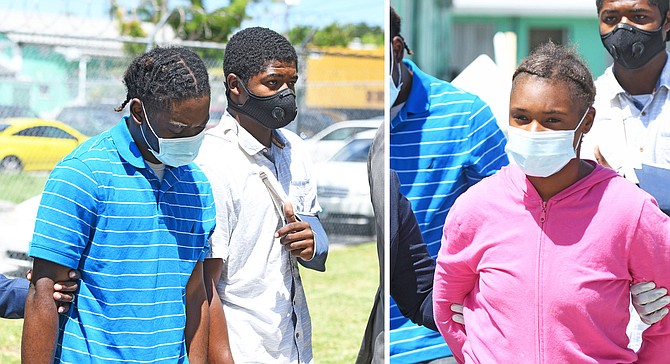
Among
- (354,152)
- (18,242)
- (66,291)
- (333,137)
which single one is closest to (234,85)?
(66,291)

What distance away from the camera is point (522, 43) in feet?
80.6

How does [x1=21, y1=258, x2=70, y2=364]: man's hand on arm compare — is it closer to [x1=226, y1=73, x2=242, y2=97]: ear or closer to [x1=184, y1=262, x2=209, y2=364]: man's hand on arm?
[x1=184, y1=262, x2=209, y2=364]: man's hand on arm

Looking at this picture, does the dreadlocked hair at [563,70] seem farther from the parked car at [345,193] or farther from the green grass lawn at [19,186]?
the parked car at [345,193]

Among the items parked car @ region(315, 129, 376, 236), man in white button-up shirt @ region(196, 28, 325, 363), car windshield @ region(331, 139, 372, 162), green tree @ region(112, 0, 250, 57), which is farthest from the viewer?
green tree @ region(112, 0, 250, 57)

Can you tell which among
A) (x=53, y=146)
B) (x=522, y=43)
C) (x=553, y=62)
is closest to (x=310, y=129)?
(x=53, y=146)

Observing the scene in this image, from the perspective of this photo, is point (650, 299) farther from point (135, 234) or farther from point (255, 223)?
point (135, 234)

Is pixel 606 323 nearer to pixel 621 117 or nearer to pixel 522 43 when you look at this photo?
pixel 621 117

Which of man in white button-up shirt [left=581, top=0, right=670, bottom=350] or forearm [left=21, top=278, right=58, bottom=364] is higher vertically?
man in white button-up shirt [left=581, top=0, right=670, bottom=350]

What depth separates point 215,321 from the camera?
2789mm

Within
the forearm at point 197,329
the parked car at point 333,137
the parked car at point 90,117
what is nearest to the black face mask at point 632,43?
the forearm at point 197,329

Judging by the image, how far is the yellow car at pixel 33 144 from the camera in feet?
25.6

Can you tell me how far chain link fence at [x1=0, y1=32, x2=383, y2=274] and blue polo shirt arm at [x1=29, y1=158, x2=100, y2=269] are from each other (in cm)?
276

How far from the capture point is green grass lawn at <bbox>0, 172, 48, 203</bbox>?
869cm

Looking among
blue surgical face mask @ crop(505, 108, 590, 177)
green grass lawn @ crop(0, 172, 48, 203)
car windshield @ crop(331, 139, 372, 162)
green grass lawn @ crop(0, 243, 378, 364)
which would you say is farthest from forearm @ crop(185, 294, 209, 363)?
car windshield @ crop(331, 139, 372, 162)
